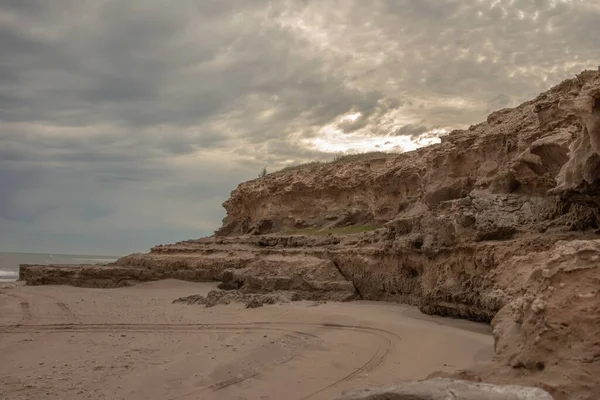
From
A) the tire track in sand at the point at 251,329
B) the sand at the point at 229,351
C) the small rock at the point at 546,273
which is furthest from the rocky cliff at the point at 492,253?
the tire track in sand at the point at 251,329

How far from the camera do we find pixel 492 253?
822 cm

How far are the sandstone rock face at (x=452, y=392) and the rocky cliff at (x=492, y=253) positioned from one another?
54 cm

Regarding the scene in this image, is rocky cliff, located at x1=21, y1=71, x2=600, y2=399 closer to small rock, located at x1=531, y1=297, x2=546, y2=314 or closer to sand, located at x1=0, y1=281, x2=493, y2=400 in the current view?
small rock, located at x1=531, y1=297, x2=546, y2=314

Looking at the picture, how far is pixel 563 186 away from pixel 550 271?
3217 millimetres

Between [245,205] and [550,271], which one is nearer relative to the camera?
[550,271]

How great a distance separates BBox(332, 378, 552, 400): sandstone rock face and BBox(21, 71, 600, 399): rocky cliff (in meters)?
0.54

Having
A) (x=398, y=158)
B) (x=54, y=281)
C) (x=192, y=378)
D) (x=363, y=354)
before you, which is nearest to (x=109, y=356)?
(x=192, y=378)

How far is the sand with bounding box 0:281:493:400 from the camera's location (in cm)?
580

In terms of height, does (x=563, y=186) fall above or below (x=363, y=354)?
above

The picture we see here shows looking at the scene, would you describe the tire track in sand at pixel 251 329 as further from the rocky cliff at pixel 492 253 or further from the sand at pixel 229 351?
the rocky cliff at pixel 492 253

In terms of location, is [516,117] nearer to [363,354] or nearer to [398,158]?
[363,354]

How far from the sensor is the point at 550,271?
446cm

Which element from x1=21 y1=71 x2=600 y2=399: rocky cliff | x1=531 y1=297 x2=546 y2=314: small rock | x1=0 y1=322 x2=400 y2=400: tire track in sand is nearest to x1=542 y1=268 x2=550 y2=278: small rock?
x1=21 y1=71 x2=600 y2=399: rocky cliff

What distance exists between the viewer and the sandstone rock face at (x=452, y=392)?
10.4ft
